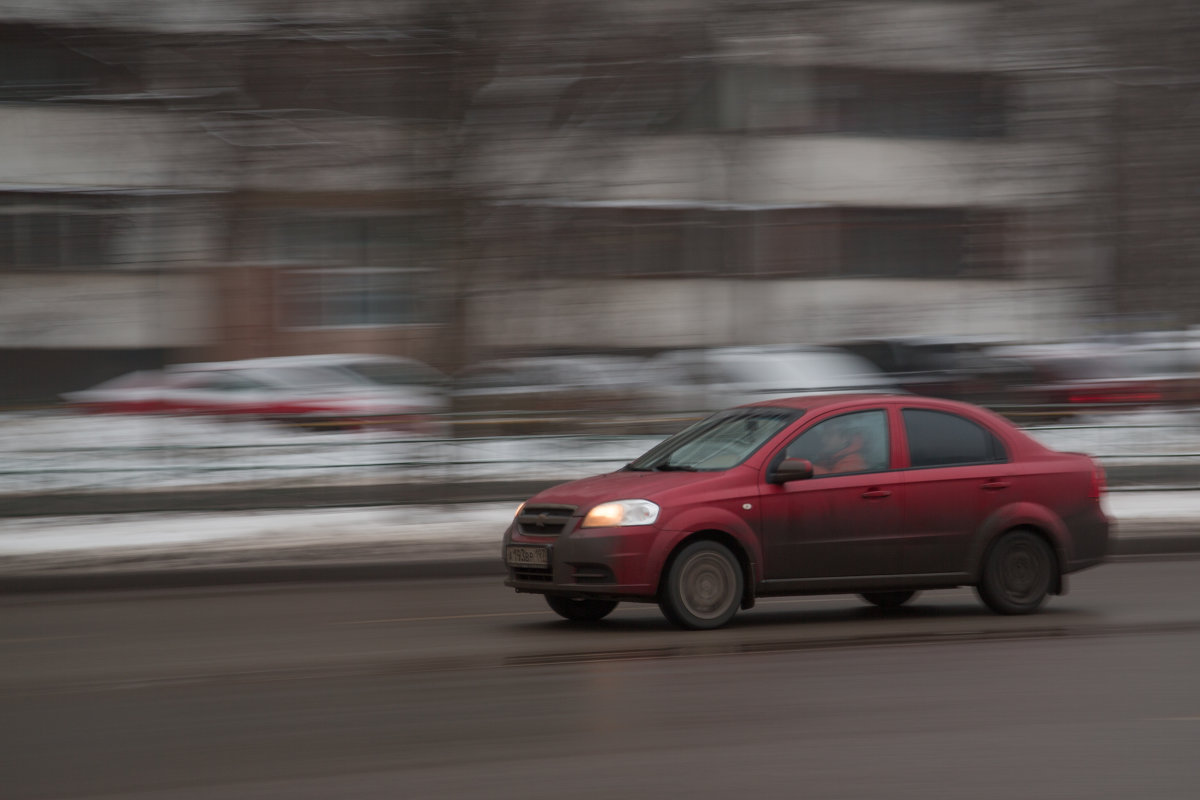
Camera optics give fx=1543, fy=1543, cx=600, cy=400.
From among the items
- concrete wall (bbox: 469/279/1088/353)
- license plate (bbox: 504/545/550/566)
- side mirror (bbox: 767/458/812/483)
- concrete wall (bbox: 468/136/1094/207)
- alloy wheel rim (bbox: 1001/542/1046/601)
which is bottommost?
alloy wheel rim (bbox: 1001/542/1046/601)

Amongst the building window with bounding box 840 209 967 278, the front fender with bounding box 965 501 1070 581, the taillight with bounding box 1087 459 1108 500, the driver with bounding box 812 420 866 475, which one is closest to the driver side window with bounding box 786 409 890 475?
the driver with bounding box 812 420 866 475

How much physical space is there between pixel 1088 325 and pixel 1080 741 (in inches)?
749

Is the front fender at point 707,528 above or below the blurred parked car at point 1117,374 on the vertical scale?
below

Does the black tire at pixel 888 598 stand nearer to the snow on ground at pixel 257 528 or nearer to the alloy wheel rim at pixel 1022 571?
the alloy wheel rim at pixel 1022 571

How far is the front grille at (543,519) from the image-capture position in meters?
9.70

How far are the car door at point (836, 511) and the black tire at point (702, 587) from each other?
254 mm

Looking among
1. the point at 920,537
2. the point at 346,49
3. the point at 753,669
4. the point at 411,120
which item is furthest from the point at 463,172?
the point at 753,669

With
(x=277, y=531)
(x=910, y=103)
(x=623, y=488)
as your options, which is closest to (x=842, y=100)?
(x=910, y=103)

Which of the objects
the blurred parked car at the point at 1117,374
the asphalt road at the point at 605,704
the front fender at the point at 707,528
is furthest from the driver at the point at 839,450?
the blurred parked car at the point at 1117,374

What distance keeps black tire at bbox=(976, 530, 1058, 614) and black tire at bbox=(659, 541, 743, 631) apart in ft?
6.07

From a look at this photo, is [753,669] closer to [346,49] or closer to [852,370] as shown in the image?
[346,49]

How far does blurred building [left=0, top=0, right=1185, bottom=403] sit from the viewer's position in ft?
65.4

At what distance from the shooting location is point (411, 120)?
19375mm

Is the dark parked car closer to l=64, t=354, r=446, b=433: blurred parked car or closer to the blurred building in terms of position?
l=64, t=354, r=446, b=433: blurred parked car
